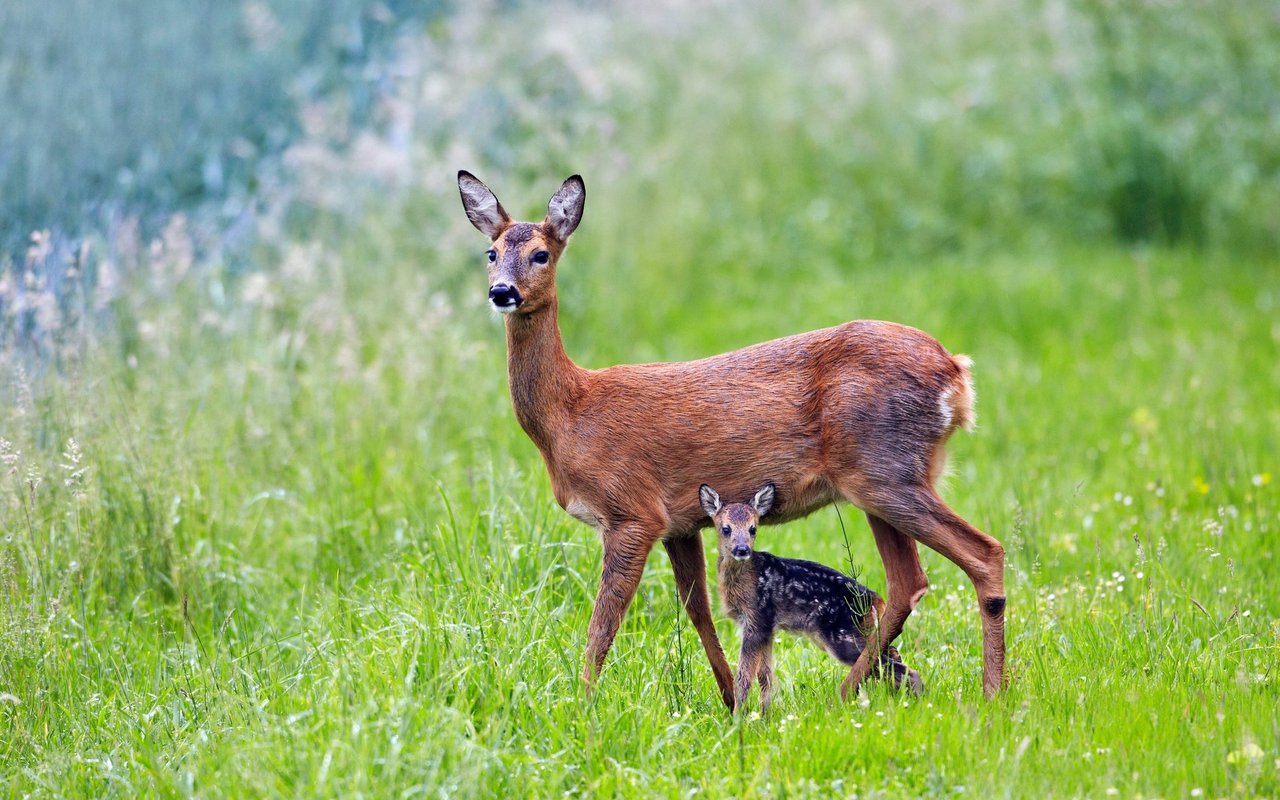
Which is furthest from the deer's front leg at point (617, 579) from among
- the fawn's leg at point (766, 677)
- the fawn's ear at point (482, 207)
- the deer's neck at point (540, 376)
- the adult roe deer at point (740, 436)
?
the fawn's ear at point (482, 207)

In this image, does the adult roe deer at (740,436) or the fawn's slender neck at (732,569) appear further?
the fawn's slender neck at (732,569)

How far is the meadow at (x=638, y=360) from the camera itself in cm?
441

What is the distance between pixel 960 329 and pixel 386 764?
286 inches

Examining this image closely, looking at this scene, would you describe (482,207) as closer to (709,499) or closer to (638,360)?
(709,499)

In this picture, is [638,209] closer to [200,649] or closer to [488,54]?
[488,54]

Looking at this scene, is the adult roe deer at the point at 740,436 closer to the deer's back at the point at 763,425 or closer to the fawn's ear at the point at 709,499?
the deer's back at the point at 763,425

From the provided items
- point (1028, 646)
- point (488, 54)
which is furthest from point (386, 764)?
point (488, 54)

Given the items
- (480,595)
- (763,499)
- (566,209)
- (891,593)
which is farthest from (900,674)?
(566,209)

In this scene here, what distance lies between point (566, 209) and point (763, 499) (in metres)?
1.27

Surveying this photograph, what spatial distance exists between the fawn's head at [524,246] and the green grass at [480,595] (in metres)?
0.99

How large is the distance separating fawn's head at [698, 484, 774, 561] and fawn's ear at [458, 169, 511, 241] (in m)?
1.26

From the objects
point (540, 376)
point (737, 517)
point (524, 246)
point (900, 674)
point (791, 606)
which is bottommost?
point (900, 674)

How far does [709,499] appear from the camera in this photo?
188 inches

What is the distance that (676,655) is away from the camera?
509 centimetres
